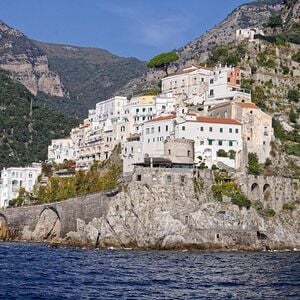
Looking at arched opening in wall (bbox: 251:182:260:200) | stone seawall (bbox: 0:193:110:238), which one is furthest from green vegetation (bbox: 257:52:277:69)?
stone seawall (bbox: 0:193:110:238)

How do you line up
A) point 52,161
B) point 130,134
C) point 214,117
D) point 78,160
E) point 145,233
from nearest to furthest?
point 145,233 → point 214,117 → point 130,134 → point 78,160 → point 52,161

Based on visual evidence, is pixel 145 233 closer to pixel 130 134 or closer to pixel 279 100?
pixel 130 134

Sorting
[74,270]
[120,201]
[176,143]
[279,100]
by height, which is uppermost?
[279,100]

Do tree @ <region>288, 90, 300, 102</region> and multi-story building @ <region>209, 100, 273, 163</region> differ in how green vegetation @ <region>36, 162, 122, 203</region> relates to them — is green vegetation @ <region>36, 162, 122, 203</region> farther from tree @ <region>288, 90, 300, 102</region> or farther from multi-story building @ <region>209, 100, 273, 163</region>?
tree @ <region>288, 90, 300, 102</region>

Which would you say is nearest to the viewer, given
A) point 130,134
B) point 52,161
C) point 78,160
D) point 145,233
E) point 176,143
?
point 145,233

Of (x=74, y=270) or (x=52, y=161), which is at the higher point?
(x=52, y=161)

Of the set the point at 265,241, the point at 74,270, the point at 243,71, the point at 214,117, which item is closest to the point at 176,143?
the point at 214,117

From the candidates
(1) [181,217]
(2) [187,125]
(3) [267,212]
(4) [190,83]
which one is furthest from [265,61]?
(1) [181,217]

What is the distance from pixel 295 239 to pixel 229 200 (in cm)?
897

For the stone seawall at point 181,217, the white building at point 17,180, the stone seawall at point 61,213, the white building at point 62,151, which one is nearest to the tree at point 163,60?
the white building at point 62,151

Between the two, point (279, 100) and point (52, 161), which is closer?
point (279, 100)

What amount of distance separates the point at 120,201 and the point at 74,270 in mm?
26199

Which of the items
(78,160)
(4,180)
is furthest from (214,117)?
(4,180)

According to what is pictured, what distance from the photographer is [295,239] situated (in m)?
89.9
